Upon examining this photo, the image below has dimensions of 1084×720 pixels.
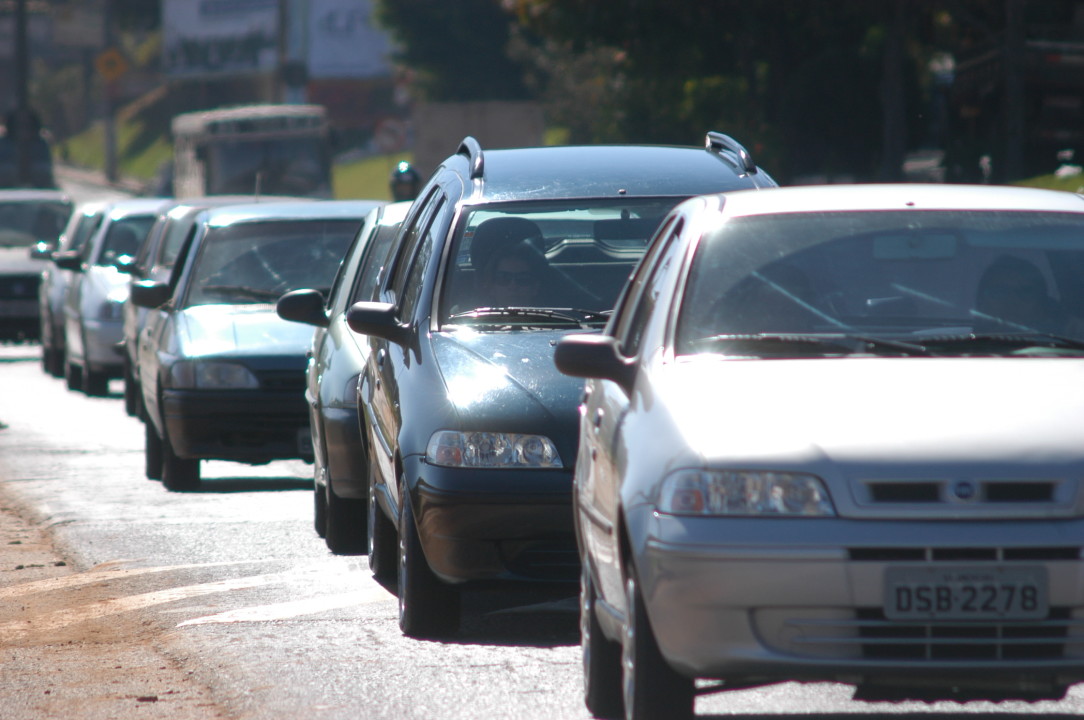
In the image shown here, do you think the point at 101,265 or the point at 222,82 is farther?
the point at 222,82

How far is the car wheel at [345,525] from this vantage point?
996 centimetres

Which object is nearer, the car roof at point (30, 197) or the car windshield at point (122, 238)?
the car windshield at point (122, 238)

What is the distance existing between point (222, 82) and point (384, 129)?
6165 centimetres

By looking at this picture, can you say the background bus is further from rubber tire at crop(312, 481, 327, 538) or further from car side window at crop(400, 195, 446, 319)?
car side window at crop(400, 195, 446, 319)

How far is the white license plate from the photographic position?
4.85 meters

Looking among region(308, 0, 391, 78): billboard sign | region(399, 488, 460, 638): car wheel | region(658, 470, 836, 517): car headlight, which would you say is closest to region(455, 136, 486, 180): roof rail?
region(399, 488, 460, 638): car wheel

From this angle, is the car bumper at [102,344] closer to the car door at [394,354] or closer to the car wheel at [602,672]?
the car door at [394,354]

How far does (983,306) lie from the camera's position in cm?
601

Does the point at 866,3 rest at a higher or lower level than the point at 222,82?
higher

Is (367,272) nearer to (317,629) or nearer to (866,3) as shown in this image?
(317,629)

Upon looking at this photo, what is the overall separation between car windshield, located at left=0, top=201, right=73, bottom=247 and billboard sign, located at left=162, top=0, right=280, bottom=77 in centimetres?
6341

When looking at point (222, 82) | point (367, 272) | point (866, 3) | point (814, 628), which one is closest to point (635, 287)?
point (814, 628)

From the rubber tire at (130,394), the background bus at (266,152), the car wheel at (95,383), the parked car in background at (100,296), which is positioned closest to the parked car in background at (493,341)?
the rubber tire at (130,394)

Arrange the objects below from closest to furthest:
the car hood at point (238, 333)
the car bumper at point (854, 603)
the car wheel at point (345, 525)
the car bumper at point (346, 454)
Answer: the car bumper at point (854, 603)
the car bumper at point (346, 454)
the car wheel at point (345, 525)
the car hood at point (238, 333)
